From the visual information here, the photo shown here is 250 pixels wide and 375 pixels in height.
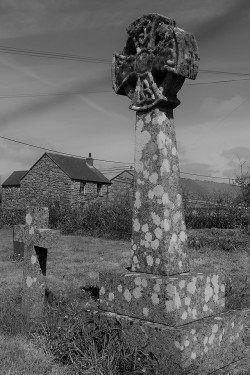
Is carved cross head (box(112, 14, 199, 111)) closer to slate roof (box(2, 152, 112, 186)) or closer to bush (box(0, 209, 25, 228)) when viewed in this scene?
bush (box(0, 209, 25, 228))

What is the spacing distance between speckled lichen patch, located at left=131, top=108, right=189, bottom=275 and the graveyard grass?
0.58 m

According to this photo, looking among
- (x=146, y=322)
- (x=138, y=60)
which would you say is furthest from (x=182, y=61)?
(x=146, y=322)

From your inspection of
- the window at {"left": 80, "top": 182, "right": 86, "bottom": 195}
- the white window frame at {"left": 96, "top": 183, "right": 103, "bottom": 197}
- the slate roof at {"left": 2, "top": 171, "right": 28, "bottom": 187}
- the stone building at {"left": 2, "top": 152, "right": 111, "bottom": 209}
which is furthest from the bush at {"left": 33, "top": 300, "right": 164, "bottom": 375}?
the slate roof at {"left": 2, "top": 171, "right": 28, "bottom": 187}

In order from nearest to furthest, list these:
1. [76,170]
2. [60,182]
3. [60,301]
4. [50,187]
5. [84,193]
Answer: [60,301], [60,182], [50,187], [84,193], [76,170]

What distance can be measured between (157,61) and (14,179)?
153 ft

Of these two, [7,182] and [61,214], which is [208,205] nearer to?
[61,214]

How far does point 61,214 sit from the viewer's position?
23859 mm

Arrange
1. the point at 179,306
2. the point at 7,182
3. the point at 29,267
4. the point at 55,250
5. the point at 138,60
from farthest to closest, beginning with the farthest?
the point at 7,182 < the point at 55,250 < the point at 29,267 < the point at 138,60 < the point at 179,306

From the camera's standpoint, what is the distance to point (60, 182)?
136ft

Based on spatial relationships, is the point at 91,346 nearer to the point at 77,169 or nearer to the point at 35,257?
the point at 35,257

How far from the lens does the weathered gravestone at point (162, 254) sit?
13.5ft

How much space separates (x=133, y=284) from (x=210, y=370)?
3.55 feet

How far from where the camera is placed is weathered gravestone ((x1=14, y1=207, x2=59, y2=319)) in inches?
228

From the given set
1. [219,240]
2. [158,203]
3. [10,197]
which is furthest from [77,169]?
[158,203]
